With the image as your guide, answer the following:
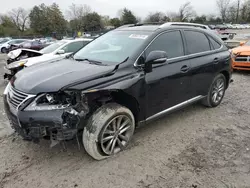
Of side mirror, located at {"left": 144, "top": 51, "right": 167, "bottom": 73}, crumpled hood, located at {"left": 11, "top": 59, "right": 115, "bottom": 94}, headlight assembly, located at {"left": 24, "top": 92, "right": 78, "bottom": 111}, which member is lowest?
headlight assembly, located at {"left": 24, "top": 92, "right": 78, "bottom": 111}

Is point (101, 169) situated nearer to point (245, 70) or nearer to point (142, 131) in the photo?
point (142, 131)

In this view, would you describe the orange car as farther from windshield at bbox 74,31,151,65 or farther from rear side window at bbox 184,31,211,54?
windshield at bbox 74,31,151,65

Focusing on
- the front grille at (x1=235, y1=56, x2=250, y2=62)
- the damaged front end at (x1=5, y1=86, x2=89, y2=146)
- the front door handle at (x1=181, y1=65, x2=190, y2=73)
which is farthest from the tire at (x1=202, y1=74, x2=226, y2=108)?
the front grille at (x1=235, y1=56, x2=250, y2=62)

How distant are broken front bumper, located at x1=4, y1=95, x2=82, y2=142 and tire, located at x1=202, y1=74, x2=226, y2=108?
303 centimetres

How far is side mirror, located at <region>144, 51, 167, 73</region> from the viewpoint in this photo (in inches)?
124

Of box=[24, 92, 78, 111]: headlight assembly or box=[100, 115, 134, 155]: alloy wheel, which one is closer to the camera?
box=[24, 92, 78, 111]: headlight assembly

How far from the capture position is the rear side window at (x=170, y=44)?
352 cm

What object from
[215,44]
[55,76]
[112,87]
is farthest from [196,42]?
[55,76]

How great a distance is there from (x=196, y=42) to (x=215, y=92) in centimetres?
124

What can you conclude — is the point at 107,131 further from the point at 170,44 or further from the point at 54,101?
the point at 170,44

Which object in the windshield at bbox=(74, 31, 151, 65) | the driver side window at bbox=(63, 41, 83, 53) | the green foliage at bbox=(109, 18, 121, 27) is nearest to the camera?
the windshield at bbox=(74, 31, 151, 65)

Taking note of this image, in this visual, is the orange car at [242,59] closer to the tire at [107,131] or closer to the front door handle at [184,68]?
the front door handle at [184,68]

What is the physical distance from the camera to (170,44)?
3729 millimetres

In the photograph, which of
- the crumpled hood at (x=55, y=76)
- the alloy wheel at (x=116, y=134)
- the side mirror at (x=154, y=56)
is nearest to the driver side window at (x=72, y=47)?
the crumpled hood at (x=55, y=76)
